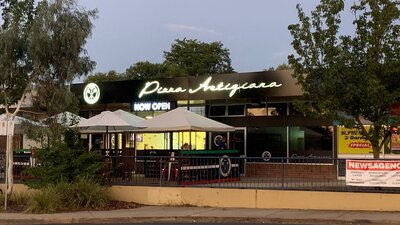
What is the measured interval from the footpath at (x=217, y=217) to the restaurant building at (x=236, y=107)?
6433 millimetres

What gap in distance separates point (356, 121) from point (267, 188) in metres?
3.24

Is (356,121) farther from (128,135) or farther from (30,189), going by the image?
(128,135)

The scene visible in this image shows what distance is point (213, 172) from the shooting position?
1694 cm

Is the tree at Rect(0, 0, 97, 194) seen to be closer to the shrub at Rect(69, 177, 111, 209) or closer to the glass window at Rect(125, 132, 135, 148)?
the shrub at Rect(69, 177, 111, 209)

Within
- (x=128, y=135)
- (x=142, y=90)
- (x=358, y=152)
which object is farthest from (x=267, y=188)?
(x=128, y=135)

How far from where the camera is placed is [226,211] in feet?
49.6

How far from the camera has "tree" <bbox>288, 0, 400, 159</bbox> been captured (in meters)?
15.3

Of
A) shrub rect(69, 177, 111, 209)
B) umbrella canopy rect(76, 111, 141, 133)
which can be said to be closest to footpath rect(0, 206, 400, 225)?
shrub rect(69, 177, 111, 209)

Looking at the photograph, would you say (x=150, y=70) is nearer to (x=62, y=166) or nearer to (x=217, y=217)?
(x=62, y=166)

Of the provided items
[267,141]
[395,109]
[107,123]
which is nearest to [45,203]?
[107,123]

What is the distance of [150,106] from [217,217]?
1184cm

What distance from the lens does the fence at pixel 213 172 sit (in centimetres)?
1619

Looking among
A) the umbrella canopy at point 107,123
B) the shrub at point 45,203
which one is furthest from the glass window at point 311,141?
the shrub at point 45,203

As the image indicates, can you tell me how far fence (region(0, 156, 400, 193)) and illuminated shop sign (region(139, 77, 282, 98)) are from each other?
204 inches
